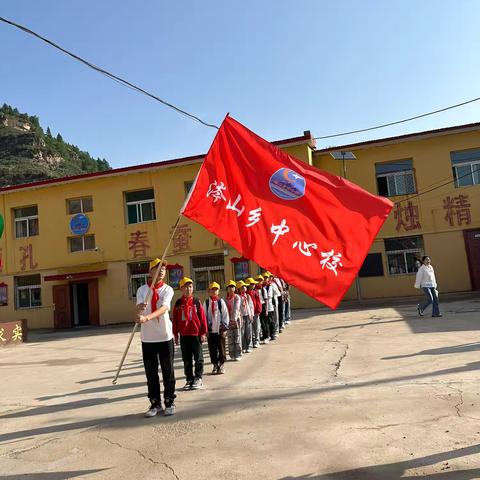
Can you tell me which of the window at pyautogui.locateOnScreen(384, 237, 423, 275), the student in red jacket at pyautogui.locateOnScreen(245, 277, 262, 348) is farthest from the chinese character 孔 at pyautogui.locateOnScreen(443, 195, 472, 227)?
the student in red jacket at pyautogui.locateOnScreen(245, 277, 262, 348)

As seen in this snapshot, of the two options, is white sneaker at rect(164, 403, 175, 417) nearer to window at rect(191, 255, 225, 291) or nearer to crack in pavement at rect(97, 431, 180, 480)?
crack in pavement at rect(97, 431, 180, 480)

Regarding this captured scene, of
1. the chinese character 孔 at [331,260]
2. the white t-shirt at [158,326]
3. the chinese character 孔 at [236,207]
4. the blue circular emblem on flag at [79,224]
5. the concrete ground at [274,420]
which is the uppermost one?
the blue circular emblem on flag at [79,224]

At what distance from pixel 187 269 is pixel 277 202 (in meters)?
16.4

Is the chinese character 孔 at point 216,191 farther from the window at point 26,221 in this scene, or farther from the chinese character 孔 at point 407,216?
the window at point 26,221

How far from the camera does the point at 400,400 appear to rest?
5164 mm

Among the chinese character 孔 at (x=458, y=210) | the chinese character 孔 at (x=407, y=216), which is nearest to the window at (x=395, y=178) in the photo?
the chinese character 孔 at (x=407, y=216)

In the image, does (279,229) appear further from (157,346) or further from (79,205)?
(79,205)

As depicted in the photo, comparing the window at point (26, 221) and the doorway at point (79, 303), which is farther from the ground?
the window at point (26, 221)

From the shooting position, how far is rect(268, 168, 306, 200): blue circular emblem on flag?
5.01m

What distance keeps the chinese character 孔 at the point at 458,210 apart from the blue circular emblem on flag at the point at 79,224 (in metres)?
16.0

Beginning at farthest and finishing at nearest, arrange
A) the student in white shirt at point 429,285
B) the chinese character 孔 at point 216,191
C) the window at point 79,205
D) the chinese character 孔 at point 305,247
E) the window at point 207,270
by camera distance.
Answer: the window at point 79,205
the window at point 207,270
the student in white shirt at point 429,285
the chinese character 孔 at point 216,191
the chinese character 孔 at point 305,247

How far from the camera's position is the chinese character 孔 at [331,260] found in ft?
15.0

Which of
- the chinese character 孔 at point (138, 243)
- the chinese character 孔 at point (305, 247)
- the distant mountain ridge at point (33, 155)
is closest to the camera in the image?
the chinese character 孔 at point (305, 247)

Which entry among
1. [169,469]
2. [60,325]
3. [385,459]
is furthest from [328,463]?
[60,325]
